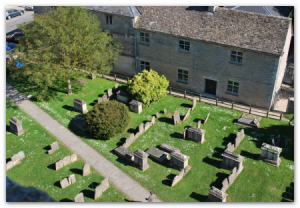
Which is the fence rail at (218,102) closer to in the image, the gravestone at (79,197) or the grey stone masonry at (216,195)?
the grey stone masonry at (216,195)

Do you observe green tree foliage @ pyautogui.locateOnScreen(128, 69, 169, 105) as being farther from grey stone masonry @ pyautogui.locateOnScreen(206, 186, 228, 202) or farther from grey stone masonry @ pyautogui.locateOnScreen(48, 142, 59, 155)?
grey stone masonry @ pyautogui.locateOnScreen(206, 186, 228, 202)

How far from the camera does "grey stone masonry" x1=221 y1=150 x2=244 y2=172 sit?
2723 centimetres

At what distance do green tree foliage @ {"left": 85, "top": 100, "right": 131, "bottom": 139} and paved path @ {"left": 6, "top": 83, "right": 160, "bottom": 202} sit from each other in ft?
5.49

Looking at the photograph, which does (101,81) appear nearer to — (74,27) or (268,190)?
(74,27)

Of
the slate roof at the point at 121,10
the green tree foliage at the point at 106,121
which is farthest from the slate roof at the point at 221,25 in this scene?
the green tree foliage at the point at 106,121

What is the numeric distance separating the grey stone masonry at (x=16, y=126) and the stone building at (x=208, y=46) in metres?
15.7

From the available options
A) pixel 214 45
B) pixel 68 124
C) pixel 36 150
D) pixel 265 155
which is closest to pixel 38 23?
pixel 68 124

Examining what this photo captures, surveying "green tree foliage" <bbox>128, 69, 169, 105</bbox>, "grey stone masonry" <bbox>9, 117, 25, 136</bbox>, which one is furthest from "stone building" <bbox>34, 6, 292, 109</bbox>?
"grey stone masonry" <bbox>9, 117, 25, 136</bbox>

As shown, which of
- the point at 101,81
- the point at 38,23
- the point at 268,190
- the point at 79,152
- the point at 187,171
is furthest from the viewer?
the point at 101,81

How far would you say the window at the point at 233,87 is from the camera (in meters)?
37.1

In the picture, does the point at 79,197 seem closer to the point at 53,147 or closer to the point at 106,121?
the point at 53,147

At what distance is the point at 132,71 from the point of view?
139ft

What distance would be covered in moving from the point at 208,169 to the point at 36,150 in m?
15.2

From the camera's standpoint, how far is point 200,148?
99.6ft
